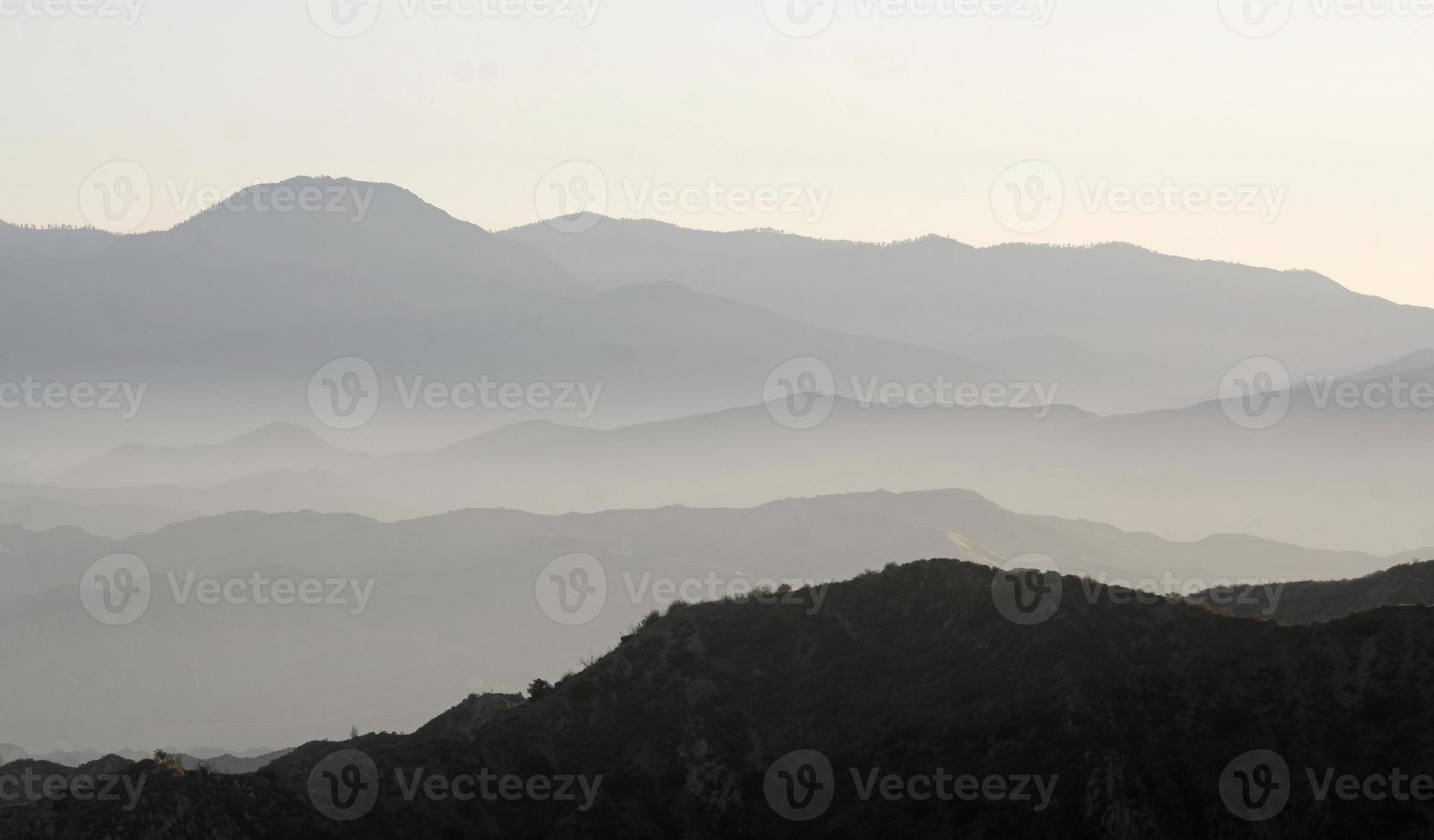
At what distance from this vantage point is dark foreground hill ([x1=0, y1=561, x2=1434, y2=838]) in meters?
55.6

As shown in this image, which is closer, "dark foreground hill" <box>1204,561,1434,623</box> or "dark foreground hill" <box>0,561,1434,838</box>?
"dark foreground hill" <box>0,561,1434,838</box>

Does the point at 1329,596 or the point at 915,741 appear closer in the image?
the point at 915,741

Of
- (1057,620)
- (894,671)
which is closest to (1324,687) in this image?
(1057,620)

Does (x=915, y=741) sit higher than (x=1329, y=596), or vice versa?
(x=1329, y=596)

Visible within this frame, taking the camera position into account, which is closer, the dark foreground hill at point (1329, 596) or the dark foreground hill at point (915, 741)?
the dark foreground hill at point (915, 741)

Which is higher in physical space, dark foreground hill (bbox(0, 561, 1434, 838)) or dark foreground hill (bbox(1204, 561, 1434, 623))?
dark foreground hill (bbox(1204, 561, 1434, 623))

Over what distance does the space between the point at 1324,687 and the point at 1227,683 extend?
3679 millimetres

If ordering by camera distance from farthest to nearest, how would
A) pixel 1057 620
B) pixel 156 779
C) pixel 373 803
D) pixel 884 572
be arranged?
pixel 884 572, pixel 1057 620, pixel 373 803, pixel 156 779

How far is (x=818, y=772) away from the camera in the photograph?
61.4 metres

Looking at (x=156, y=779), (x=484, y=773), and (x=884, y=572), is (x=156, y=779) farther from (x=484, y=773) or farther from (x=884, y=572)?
(x=884, y=572)

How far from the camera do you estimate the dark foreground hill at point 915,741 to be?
5556cm

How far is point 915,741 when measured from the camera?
61000 millimetres

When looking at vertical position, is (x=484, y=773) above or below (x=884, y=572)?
below

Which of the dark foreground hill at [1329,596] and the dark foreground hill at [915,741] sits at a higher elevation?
the dark foreground hill at [1329,596]
